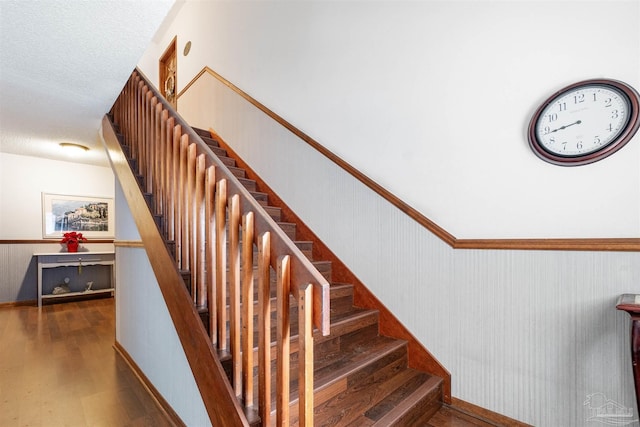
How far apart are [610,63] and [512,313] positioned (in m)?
1.27

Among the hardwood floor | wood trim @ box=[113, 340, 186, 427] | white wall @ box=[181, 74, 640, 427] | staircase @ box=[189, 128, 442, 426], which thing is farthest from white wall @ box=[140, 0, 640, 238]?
the hardwood floor

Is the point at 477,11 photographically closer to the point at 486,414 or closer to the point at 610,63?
the point at 610,63

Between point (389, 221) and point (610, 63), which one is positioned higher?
point (610, 63)

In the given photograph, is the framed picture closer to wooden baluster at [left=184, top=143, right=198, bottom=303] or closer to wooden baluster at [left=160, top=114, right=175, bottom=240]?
wooden baluster at [left=160, top=114, right=175, bottom=240]

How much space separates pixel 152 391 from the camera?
2.13m

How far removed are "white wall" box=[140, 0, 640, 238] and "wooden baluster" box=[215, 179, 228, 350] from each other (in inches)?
49.0

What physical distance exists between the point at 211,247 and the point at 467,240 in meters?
1.41

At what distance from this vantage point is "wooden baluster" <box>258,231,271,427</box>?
111cm

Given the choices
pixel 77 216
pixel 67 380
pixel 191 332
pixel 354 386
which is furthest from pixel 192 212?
pixel 77 216

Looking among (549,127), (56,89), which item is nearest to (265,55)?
(56,89)

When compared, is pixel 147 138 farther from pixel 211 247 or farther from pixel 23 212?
pixel 23 212

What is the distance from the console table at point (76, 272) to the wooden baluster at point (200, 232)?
15.8 feet

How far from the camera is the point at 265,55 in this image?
332cm

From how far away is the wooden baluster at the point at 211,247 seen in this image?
4.59ft
